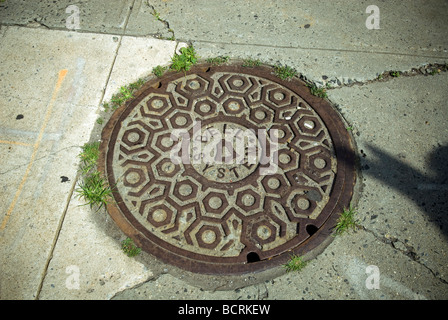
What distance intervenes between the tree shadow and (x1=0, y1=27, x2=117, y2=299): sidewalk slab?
2.25 m

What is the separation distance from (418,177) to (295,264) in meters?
1.23

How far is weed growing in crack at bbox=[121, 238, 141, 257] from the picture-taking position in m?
2.18

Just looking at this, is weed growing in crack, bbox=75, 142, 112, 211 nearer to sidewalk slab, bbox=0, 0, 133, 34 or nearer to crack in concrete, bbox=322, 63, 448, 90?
sidewalk slab, bbox=0, 0, 133, 34

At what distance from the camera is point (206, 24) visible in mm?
3457

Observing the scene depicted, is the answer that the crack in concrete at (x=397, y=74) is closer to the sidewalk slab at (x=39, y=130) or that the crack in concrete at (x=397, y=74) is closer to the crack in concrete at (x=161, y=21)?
the crack in concrete at (x=161, y=21)

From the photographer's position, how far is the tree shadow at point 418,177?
246cm

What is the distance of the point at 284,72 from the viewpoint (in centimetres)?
309

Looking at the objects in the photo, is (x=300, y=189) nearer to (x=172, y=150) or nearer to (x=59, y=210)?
(x=172, y=150)

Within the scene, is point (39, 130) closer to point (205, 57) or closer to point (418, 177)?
point (205, 57)

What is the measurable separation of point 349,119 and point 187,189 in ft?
4.87

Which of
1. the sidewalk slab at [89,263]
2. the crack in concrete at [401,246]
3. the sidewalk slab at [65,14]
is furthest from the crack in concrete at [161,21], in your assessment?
the crack in concrete at [401,246]

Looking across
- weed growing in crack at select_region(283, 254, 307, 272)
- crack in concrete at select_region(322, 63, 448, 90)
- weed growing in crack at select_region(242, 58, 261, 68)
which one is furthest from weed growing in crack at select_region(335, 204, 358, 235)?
weed growing in crack at select_region(242, 58, 261, 68)

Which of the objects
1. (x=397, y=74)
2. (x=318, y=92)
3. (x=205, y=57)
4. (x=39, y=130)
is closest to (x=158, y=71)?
(x=205, y=57)
